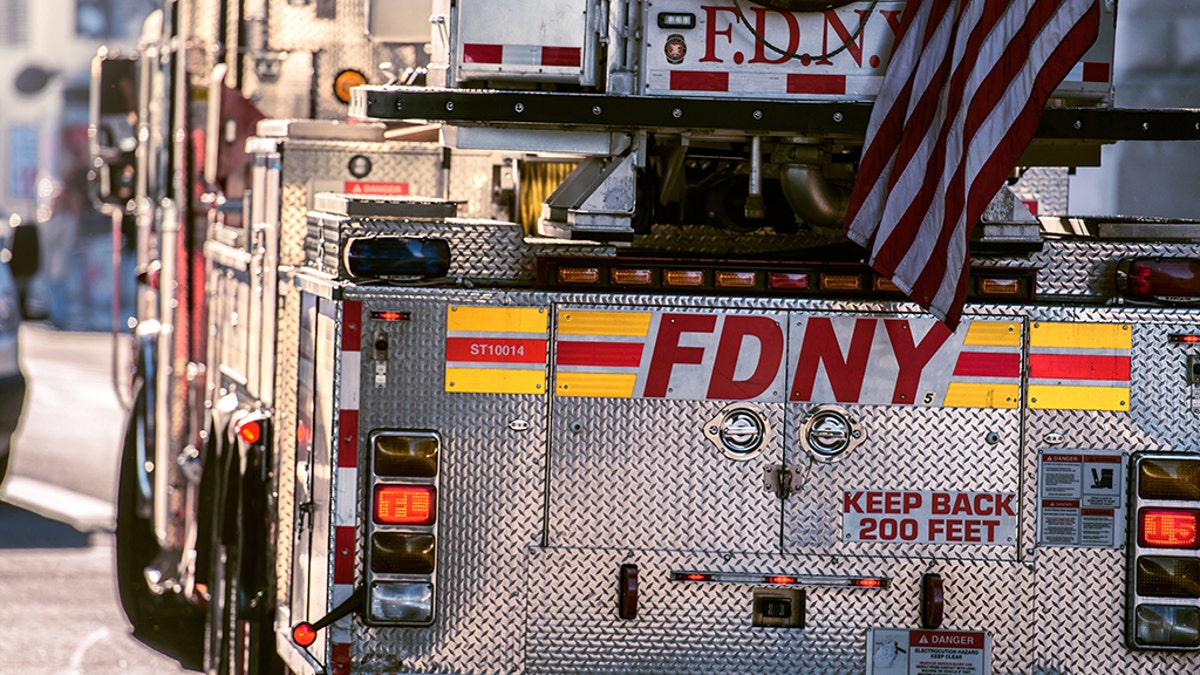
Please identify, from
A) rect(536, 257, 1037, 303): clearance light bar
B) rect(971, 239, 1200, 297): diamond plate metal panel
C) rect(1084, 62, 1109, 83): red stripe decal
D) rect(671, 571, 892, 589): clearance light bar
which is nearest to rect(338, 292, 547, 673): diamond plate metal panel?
rect(536, 257, 1037, 303): clearance light bar

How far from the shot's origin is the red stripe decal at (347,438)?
5.95 metres

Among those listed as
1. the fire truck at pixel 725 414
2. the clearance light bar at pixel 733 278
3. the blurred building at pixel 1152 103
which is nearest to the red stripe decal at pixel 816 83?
the fire truck at pixel 725 414

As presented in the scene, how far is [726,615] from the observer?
6008 millimetres

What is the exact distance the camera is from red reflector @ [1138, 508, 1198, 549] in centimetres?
605

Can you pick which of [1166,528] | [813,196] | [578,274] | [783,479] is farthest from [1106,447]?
[578,274]

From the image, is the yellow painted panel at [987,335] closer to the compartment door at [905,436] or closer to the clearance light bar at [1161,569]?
the compartment door at [905,436]

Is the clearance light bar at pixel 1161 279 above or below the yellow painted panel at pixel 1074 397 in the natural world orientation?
above

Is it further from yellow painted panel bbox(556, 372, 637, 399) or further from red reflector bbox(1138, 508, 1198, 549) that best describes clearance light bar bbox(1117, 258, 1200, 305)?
yellow painted panel bbox(556, 372, 637, 399)

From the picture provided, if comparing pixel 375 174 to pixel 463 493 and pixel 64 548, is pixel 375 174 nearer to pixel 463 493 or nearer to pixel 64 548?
pixel 463 493

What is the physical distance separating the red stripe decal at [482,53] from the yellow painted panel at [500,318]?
0.76 m

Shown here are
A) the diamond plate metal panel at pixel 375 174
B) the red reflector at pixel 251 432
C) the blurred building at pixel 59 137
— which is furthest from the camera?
the blurred building at pixel 59 137

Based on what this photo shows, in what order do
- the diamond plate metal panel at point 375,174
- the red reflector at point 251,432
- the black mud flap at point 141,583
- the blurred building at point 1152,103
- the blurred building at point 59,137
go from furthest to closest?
the blurred building at point 59,137 → the blurred building at point 1152,103 → the black mud flap at point 141,583 → the diamond plate metal panel at point 375,174 → the red reflector at point 251,432

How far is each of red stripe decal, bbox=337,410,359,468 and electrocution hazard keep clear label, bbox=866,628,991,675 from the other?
170 centimetres

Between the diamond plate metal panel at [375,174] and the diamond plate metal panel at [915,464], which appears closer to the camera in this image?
the diamond plate metal panel at [915,464]
